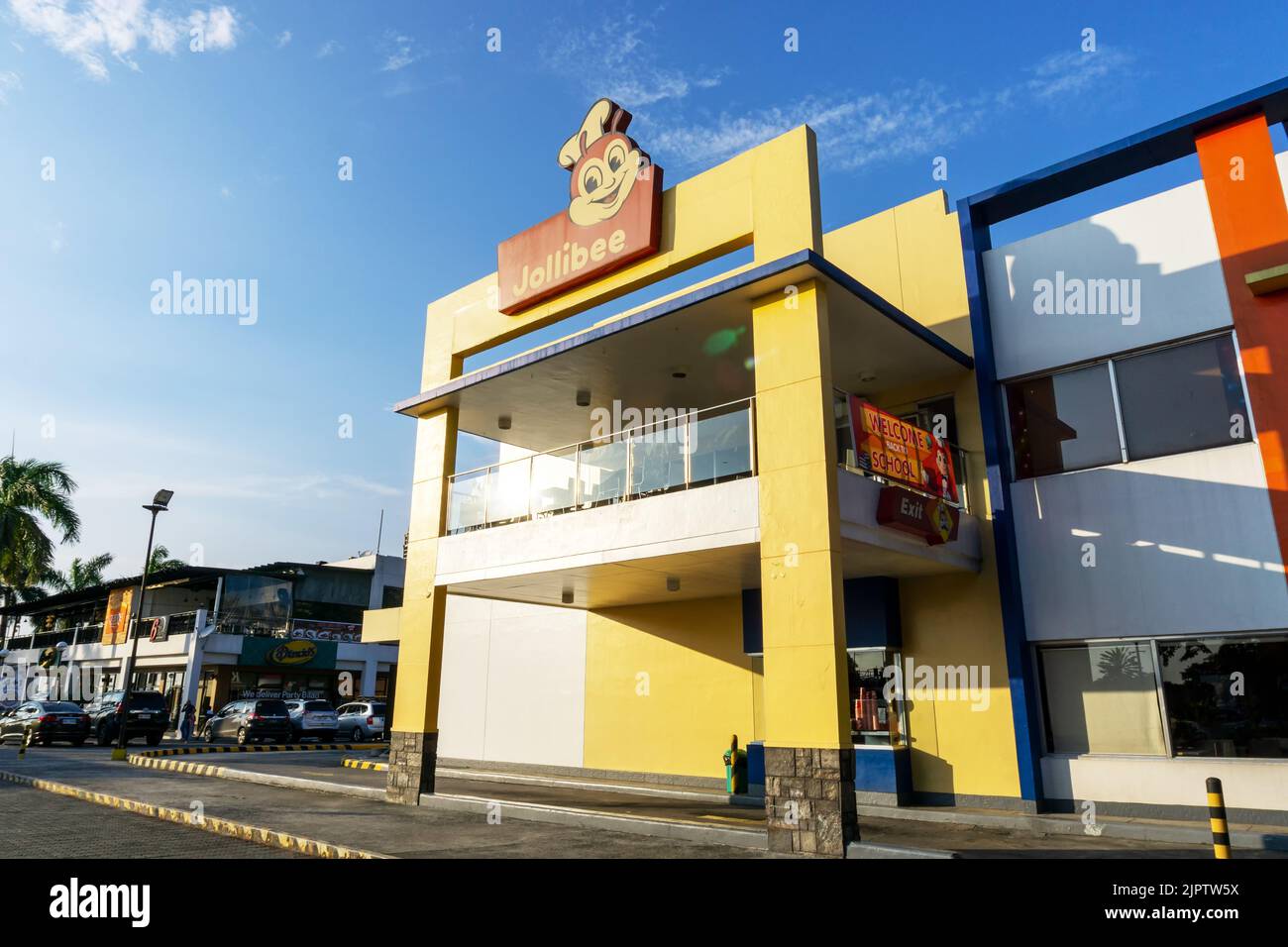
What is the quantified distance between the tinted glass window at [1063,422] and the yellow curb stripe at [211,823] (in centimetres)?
1085

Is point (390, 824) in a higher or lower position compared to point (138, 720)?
lower

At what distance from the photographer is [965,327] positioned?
1395 cm

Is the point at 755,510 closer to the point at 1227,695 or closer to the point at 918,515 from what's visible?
the point at 918,515

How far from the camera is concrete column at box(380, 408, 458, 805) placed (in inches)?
550

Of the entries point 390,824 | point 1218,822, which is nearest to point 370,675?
point 390,824

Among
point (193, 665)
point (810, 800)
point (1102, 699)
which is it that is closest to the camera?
point (810, 800)

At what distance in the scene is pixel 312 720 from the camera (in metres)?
30.0

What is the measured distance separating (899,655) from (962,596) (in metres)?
1.42

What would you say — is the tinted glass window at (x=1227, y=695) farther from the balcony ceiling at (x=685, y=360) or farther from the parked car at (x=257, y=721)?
the parked car at (x=257, y=721)

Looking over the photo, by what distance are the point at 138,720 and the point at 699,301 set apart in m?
27.6

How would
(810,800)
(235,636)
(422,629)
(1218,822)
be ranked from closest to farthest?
(1218,822) → (810,800) → (422,629) → (235,636)

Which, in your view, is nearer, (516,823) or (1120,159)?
(516,823)
